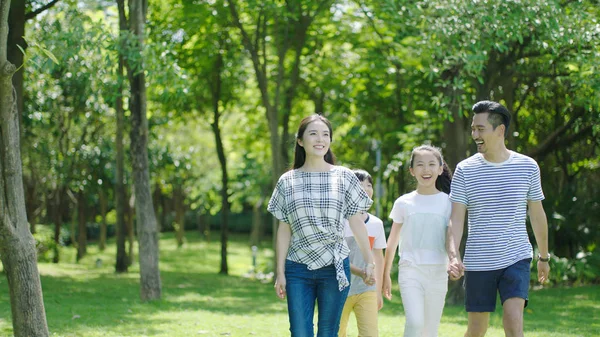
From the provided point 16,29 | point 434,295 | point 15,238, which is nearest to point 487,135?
point 434,295

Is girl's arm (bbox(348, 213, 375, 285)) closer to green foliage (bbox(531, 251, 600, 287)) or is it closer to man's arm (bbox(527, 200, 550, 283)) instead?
man's arm (bbox(527, 200, 550, 283))

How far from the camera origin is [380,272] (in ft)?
20.6

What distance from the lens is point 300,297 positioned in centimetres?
512

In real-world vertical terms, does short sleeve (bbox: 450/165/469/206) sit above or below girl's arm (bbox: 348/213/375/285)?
above

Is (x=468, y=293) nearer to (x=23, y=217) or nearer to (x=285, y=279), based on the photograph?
(x=285, y=279)

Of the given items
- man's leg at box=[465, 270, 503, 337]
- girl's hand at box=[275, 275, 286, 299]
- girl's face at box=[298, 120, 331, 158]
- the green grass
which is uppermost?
girl's face at box=[298, 120, 331, 158]

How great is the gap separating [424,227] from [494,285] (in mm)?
690

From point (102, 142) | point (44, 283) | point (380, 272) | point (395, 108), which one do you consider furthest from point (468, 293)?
point (102, 142)

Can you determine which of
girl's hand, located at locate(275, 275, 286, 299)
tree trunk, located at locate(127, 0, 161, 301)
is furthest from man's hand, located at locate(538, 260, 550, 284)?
tree trunk, located at locate(127, 0, 161, 301)

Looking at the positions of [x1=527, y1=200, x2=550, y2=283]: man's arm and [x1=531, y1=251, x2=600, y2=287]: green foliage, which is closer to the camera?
[x1=527, y1=200, x2=550, y2=283]: man's arm

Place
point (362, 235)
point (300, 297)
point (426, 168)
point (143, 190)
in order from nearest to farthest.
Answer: point (300, 297) < point (362, 235) < point (426, 168) < point (143, 190)

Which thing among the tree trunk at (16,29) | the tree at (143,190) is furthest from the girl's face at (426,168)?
the tree trunk at (16,29)

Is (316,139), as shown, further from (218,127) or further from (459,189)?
(218,127)

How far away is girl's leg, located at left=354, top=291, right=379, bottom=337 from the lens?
6332 mm
